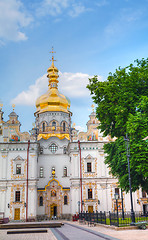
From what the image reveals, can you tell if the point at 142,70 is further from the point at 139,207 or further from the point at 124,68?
the point at 139,207

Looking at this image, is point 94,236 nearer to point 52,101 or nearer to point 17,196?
point 17,196

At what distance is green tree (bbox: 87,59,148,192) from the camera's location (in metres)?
19.1

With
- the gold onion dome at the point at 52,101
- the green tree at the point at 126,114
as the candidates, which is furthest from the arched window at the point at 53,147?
the green tree at the point at 126,114

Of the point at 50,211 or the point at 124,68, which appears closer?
the point at 124,68

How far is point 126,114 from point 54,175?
74.6ft

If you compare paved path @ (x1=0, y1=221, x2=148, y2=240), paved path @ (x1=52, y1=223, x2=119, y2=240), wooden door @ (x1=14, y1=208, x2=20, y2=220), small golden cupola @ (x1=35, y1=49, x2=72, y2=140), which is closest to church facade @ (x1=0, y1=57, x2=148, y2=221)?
wooden door @ (x1=14, y1=208, x2=20, y2=220)

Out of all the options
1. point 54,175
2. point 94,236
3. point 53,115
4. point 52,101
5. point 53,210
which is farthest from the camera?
point 52,101

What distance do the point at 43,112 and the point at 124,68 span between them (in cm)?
2451

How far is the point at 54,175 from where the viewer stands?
1615 inches

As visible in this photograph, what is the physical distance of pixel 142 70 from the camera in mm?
21906

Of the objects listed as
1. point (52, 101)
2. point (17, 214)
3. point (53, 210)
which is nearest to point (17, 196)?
point (17, 214)

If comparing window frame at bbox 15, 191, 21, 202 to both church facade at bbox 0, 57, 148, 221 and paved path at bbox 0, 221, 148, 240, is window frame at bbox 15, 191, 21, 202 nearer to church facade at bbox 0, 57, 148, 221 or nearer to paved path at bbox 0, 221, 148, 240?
church facade at bbox 0, 57, 148, 221

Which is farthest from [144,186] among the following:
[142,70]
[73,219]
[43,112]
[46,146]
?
[43,112]

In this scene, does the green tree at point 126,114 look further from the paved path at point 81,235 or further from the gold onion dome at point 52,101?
the gold onion dome at point 52,101
